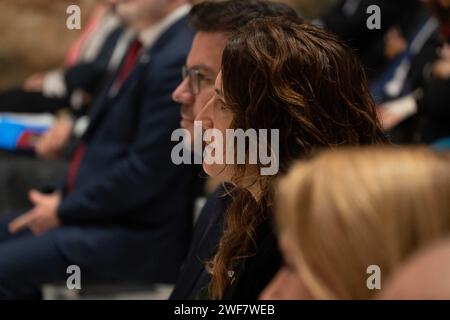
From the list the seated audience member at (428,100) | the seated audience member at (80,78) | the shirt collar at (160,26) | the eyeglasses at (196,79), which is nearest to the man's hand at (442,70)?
the seated audience member at (428,100)

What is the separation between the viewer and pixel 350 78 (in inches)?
48.8

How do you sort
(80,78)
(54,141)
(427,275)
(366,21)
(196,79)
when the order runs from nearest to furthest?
(427,275) < (196,79) < (54,141) < (80,78) < (366,21)

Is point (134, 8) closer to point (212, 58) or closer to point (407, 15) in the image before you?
point (212, 58)

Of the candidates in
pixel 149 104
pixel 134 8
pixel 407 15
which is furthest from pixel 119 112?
pixel 407 15

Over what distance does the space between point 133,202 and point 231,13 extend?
597 millimetres

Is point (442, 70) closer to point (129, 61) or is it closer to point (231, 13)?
point (129, 61)

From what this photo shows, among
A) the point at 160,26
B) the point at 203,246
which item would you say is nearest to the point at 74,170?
the point at 160,26

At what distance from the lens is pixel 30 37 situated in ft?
13.9

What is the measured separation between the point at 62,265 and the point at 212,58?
697mm

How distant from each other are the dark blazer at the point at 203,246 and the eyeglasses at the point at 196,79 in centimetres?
20

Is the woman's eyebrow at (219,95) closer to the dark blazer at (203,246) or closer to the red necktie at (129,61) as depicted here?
the dark blazer at (203,246)

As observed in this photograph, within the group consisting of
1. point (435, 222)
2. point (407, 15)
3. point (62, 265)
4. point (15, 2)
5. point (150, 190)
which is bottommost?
point (435, 222)

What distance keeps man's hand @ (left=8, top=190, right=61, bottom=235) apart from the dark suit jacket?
0.17ft

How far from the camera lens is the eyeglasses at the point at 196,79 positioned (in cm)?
157
